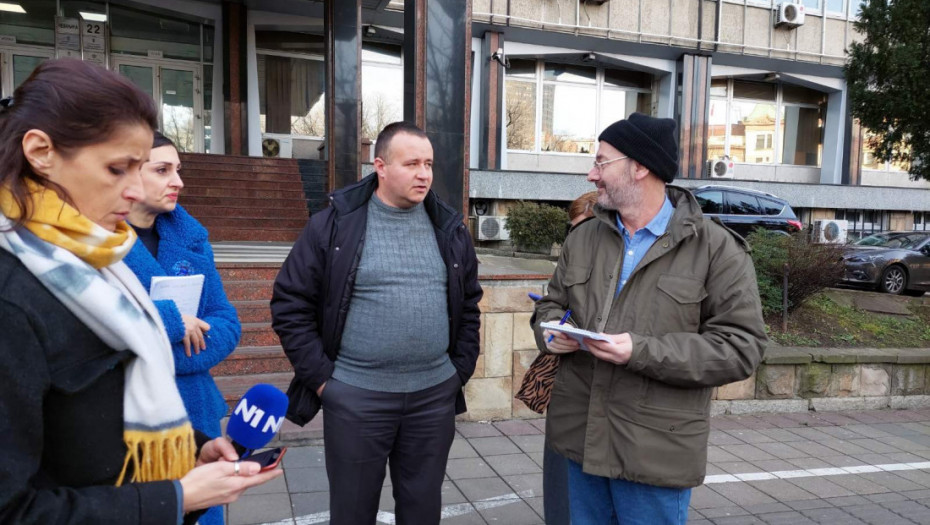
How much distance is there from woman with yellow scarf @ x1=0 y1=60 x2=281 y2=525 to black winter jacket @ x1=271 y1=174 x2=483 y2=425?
138cm

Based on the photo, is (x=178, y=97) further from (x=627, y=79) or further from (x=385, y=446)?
(x=385, y=446)

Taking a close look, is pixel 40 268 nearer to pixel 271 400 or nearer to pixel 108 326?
pixel 108 326

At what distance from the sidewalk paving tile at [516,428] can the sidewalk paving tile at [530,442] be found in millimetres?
83

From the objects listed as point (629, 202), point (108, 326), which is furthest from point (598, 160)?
point (108, 326)

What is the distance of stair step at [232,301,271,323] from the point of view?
5.77m

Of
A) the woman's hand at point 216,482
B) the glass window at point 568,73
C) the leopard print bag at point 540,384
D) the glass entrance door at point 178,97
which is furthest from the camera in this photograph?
the glass window at point 568,73

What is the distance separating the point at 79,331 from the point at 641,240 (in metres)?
1.93

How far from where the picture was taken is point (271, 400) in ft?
4.60

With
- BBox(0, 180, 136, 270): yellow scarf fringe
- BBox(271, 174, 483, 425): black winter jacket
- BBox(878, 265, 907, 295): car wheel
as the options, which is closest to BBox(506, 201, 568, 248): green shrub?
BBox(878, 265, 907, 295): car wheel

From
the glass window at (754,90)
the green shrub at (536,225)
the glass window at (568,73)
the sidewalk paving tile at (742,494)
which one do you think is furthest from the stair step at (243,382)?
the glass window at (754,90)

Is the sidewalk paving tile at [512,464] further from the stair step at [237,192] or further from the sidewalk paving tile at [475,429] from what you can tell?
the stair step at [237,192]

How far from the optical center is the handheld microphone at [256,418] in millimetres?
1386

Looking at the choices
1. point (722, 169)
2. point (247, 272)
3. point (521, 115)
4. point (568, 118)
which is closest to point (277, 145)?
point (521, 115)

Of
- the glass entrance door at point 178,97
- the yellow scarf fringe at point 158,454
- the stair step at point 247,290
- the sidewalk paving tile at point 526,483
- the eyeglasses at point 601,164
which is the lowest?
the sidewalk paving tile at point 526,483
